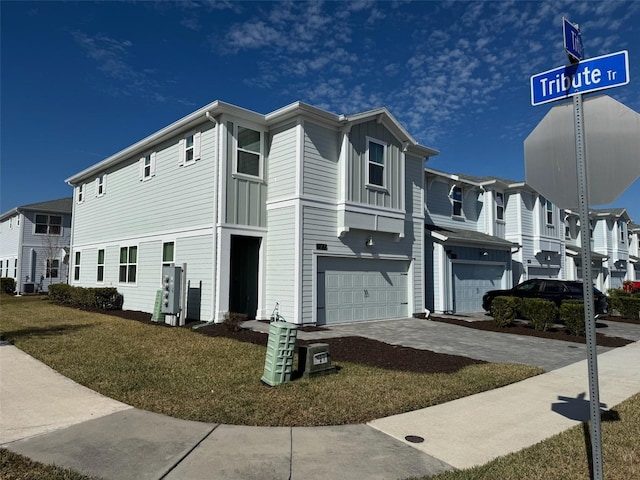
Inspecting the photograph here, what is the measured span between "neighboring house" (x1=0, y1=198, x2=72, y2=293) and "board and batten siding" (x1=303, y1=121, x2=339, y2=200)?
24528mm

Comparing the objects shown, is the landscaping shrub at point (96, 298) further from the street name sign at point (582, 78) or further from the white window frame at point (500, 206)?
the white window frame at point (500, 206)

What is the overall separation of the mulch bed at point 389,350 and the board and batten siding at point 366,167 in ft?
15.4

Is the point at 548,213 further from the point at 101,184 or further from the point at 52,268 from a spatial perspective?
the point at 52,268

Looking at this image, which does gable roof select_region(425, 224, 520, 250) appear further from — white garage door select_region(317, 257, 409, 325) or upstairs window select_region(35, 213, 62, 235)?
upstairs window select_region(35, 213, 62, 235)

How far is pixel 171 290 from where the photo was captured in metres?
Result: 13.2

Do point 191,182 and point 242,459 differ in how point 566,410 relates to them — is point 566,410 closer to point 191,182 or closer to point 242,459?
point 242,459

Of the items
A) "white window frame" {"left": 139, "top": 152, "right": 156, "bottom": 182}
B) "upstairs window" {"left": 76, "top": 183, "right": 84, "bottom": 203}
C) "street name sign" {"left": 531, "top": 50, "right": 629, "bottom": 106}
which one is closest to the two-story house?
"white window frame" {"left": 139, "top": 152, "right": 156, "bottom": 182}

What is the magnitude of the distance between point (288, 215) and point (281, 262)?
143 cm

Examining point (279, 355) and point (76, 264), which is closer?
point (279, 355)

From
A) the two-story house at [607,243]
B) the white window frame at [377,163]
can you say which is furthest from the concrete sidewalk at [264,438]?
the two-story house at [607,243]

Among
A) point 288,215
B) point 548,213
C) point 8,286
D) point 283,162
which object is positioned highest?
point 548,213

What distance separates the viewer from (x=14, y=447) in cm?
432

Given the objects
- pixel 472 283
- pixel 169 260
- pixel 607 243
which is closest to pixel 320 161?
pixel 169 260

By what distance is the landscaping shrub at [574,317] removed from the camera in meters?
12.6
